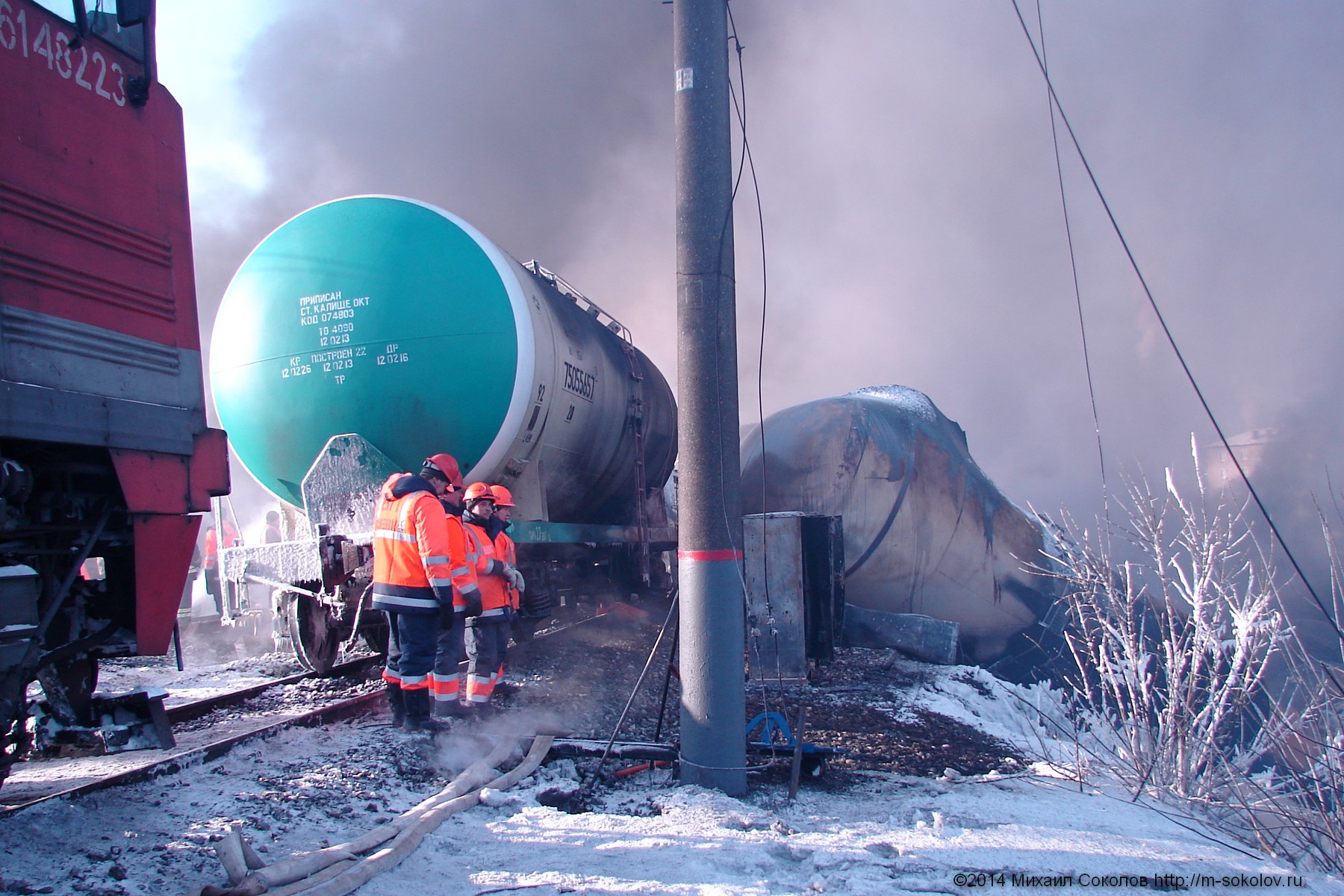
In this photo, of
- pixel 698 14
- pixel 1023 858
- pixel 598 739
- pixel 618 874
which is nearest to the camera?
pixel 618 874

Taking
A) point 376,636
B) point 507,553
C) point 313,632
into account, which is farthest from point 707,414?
point 313,632

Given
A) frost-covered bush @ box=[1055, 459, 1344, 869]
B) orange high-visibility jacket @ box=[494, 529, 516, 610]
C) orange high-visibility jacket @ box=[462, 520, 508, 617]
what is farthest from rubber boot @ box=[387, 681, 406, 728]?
frost-covered bush @ box=[1055, 459, 1344, 869]

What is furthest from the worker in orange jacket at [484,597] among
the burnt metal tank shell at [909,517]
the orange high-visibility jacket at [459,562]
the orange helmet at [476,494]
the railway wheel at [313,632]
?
the burnt metal tank shell at [909,517]

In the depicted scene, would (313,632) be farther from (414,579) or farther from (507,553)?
(414,579)

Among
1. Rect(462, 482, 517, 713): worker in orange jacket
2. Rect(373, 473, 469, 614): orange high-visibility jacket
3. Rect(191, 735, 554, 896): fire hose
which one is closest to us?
Rect(191, 735, 554, 896): fire hose

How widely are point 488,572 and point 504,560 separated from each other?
304mm

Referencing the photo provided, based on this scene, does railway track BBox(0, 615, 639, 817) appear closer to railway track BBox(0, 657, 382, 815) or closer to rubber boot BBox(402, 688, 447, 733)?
railway track BBox(0, 657, 382, 815)

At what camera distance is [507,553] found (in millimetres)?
5926

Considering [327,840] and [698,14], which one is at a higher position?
[698,14]

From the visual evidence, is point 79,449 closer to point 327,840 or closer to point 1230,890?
point 327,840

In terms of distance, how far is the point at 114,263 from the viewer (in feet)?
11.1

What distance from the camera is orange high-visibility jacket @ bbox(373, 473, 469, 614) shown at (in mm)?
4723

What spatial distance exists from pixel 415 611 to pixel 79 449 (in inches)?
79.1

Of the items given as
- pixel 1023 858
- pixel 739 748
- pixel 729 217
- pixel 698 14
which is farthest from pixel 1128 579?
pixel 698 14
